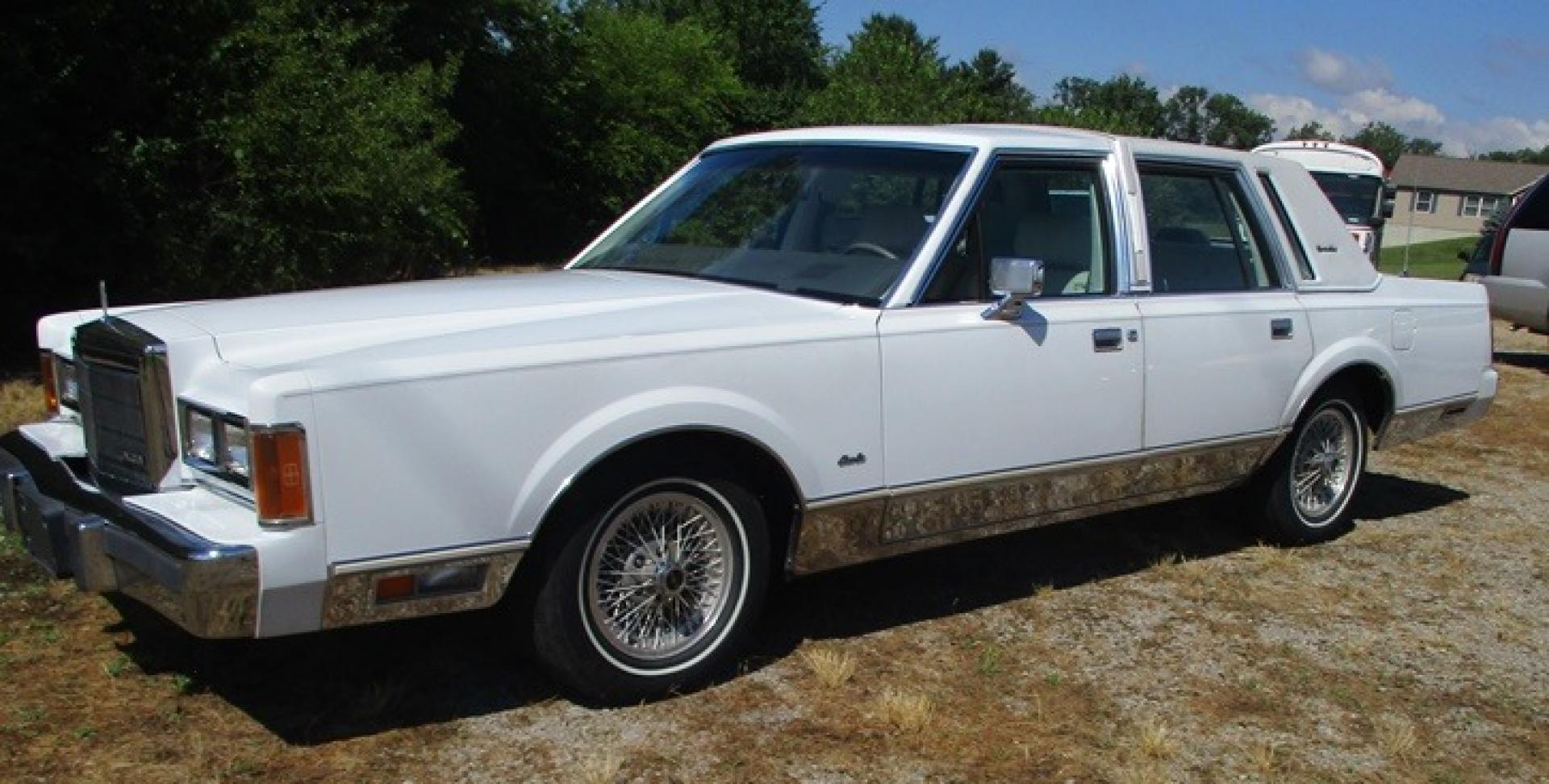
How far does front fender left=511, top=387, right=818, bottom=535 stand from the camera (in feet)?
13.0

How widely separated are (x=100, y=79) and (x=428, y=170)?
4684 millimetres

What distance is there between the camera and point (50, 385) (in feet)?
15.9

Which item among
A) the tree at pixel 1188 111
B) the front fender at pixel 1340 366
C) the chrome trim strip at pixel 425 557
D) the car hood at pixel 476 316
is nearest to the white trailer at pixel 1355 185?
the front fender at pixel 1340 366

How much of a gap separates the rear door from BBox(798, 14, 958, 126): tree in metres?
21.7

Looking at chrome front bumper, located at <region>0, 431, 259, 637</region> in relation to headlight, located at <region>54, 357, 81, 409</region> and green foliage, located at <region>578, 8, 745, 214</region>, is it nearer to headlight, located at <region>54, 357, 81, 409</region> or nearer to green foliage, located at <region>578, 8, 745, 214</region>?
headlight, located at <region>54, 357, 81, 409</region>

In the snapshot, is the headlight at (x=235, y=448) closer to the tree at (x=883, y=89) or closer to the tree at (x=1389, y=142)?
the tree at (x=883, y=89)

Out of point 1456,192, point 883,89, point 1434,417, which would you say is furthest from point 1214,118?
point 1434,417

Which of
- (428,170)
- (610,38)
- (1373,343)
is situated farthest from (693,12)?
(1373,343)

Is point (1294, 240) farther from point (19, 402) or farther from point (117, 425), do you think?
point (19, 402)

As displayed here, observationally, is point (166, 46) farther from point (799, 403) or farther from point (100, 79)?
point (799, 403)

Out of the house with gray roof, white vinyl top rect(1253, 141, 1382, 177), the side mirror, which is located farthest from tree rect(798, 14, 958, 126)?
the house with gray roof

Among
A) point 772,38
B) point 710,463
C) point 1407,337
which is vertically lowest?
point 710,463

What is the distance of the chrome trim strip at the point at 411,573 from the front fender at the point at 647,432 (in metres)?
0.11

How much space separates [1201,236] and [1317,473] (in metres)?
1.34
